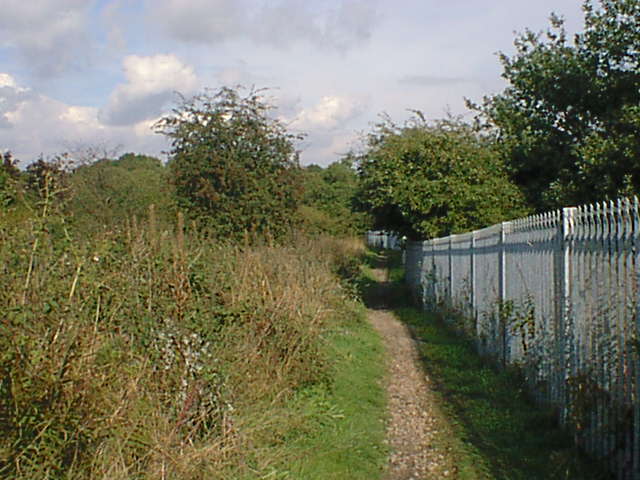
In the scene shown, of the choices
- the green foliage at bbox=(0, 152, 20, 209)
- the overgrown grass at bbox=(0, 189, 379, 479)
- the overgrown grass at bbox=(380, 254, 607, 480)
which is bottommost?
the overgrown grass at bbox=(380, 254, 607, 480)

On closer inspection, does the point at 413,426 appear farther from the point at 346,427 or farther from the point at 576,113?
the point at 576,113

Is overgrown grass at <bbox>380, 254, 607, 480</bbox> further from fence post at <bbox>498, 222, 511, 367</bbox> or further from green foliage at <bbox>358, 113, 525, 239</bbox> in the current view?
green foliage at <bbox>358, 113, 525, 239</bbox>

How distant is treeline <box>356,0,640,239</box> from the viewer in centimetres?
1788

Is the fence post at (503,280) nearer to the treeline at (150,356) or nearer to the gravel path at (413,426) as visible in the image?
the gravel path at (413,426)

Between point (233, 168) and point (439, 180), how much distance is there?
20.2ft

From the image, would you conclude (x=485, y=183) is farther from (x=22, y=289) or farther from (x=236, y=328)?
(x=22, y=289)

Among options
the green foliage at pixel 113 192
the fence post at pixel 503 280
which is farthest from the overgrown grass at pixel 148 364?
the green foliage at pixel 113 192

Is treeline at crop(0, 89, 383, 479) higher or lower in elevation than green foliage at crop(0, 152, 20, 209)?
lower

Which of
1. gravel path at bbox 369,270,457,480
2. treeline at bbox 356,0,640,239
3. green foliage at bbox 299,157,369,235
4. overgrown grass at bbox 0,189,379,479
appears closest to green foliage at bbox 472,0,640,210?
treeline at bbox 356,0,640,239

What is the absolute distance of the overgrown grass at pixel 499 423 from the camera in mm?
5668

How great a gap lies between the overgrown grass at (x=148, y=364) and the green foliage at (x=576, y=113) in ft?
39.4

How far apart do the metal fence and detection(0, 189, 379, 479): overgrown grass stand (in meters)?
1.94

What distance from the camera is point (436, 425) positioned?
7.26 metres

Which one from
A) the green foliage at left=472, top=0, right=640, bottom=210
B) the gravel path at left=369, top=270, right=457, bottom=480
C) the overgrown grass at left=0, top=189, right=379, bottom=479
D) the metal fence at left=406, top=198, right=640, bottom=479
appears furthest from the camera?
the green foliage at left=472, top=0, right=640, bottom=210
